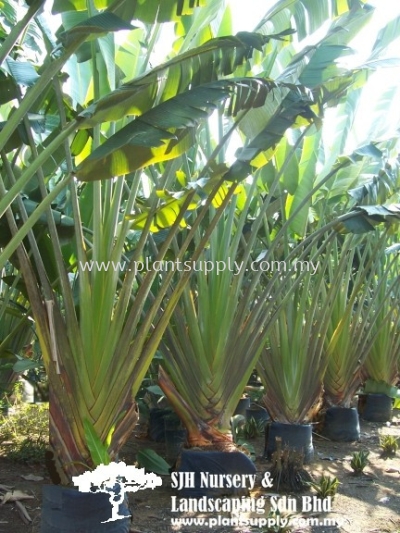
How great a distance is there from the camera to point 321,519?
399 cm

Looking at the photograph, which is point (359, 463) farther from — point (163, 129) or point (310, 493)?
point (163, 129)

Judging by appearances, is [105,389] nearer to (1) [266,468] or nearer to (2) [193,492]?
(2) [193,492]

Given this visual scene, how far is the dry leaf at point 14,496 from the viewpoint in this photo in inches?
157

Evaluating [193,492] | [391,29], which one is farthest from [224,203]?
[391,29]

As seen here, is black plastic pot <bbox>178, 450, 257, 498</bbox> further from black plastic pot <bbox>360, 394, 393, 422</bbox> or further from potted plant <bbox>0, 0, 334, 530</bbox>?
black plastic pot <bbox>360, 394, 393, 422</bbox>

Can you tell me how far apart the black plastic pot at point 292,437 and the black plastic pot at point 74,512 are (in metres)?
2.38

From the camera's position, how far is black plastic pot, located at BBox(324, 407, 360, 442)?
258 inches

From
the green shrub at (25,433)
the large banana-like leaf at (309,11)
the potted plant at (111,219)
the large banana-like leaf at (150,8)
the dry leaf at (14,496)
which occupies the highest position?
the large banana-like leaf at (309,11)

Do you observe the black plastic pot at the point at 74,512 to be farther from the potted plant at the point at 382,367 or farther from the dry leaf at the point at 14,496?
the potted plant at the point at 382,367

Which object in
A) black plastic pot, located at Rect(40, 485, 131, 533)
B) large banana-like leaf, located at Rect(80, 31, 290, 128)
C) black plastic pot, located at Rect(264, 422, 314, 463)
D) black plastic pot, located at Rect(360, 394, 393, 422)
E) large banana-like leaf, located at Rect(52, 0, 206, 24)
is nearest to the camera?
large banana-like leaf, located at Rect(80, 31, 290, 128)

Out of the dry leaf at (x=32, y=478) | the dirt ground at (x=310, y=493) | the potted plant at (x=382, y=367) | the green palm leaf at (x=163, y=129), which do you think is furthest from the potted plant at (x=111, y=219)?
the potted plant at (x=382, y=367)

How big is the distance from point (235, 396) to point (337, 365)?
2687 millimetres

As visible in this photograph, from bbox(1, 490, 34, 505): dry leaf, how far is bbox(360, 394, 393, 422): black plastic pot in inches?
200

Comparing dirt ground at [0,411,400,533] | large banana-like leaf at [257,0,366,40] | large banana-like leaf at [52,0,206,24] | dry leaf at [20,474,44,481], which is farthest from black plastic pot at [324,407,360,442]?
large banana-like leaf at [52,0,206,24]
